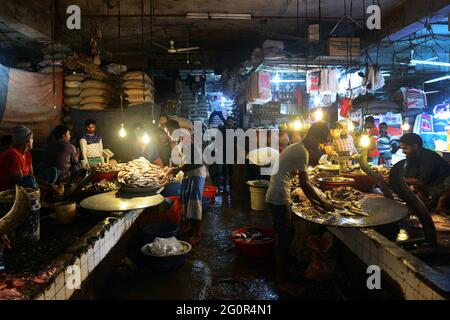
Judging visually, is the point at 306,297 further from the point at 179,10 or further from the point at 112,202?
the point at 179,10

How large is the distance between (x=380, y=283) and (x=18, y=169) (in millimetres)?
5102

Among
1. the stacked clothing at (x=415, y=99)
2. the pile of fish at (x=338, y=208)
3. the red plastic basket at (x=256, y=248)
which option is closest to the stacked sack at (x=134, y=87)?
the red plastic basket at (x=256, y=248)

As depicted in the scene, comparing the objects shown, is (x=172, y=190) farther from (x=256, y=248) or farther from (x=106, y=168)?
(x=256, y=248)

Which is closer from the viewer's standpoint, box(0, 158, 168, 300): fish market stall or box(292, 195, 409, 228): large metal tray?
box(0, 158, 168, 300): fish market stall

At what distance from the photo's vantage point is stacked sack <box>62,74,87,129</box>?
9.26m

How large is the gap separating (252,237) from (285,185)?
162 cm

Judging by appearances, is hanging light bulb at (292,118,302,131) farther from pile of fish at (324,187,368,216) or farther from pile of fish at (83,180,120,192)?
pile of fish at (83,180,120,192)

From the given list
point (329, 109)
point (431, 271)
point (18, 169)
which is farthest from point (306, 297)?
point (329, 109)

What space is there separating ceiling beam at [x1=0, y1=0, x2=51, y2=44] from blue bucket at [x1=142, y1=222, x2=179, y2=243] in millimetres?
5482

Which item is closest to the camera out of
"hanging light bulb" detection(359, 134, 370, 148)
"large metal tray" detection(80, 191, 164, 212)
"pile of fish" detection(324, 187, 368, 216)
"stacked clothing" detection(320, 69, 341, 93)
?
"pile of fish" detection(324, 187, 368, 216)

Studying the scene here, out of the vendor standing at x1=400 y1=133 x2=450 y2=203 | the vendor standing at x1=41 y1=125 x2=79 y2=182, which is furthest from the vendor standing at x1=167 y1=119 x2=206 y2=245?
the vendor standing at x1=400 y1=133 x2=450 y2=203

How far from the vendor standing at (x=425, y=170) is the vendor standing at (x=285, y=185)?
6.39ft

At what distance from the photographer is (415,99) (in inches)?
523

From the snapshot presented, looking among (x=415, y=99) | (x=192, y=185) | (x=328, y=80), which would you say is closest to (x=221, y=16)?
(x=328, y=80)
